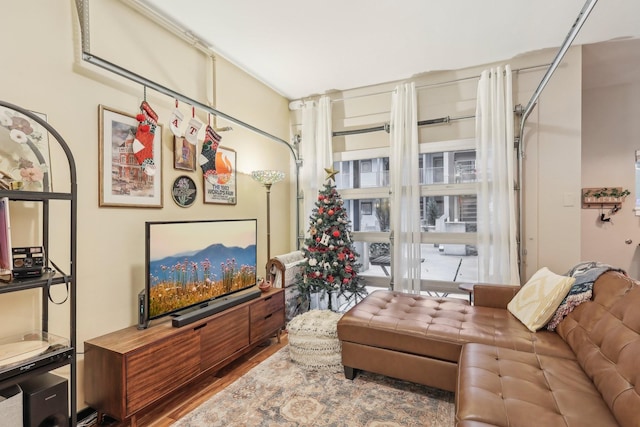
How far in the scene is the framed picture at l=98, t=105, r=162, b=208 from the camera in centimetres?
205

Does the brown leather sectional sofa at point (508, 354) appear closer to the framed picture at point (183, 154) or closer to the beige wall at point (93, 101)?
the beige wall at point (93, 101)

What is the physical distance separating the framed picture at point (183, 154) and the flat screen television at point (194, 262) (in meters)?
0.54

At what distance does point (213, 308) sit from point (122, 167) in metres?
1.23

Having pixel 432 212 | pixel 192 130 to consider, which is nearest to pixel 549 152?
pixel 432 212

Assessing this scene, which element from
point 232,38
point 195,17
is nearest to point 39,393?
point 195,17

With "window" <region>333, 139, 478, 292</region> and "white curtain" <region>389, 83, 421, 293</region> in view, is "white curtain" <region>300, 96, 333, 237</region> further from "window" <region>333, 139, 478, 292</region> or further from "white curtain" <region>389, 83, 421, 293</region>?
"white curtain" <region>389, 83, 421, 293</region>

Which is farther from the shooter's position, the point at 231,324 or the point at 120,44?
the point at 231,324

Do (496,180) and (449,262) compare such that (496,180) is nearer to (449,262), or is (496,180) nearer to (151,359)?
(449,262)

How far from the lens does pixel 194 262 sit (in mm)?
2396

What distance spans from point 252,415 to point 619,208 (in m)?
4.91

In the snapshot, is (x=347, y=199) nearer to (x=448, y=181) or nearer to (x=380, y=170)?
(x=380, y=170)

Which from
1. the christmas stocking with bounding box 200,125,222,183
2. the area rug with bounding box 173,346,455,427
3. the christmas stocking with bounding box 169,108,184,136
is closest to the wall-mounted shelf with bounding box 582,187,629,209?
the area rug with bounding box 173,346,455,427

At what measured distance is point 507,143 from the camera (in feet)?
10.1

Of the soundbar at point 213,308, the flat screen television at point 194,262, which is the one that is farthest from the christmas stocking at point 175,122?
the soundbar at point 213,308
